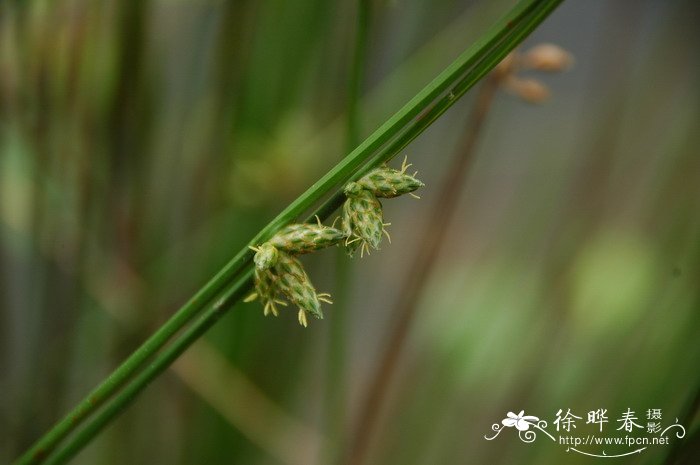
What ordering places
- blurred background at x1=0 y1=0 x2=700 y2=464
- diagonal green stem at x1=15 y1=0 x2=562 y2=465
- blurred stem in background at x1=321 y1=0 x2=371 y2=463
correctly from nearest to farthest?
diagonal green stem at x1=15 y1=0 x2=562 y2=465 < blurred stem in background at x1=321 y1=0 x2=371 y2=463 < blurred background at x1=0 y1=0 x2=700 y2=464

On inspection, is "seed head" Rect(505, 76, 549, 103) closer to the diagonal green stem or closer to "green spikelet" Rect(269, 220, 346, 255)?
the diagonal green stem

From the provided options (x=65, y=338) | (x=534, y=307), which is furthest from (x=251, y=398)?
(x=534, y=307)

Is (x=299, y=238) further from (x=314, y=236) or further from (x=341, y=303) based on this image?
(x=341, y=303)

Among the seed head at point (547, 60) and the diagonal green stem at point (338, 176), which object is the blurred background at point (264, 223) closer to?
the seed head at point (547, 60)

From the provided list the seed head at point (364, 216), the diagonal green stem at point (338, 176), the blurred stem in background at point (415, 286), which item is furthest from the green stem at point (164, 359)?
the blurred stem in background at point (415, 286)

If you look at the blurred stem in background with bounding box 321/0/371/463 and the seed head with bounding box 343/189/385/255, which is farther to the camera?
the blurred stem in background with bounding box 321/0/371/463

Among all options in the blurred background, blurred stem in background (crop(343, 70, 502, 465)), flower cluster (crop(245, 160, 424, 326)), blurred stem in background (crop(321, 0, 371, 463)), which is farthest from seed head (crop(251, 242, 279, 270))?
blurred stem in background (crop(343, 70, 502, 465))

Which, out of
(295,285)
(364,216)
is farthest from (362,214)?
(295,285)

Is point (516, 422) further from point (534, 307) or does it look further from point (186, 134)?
point (186, 134)
